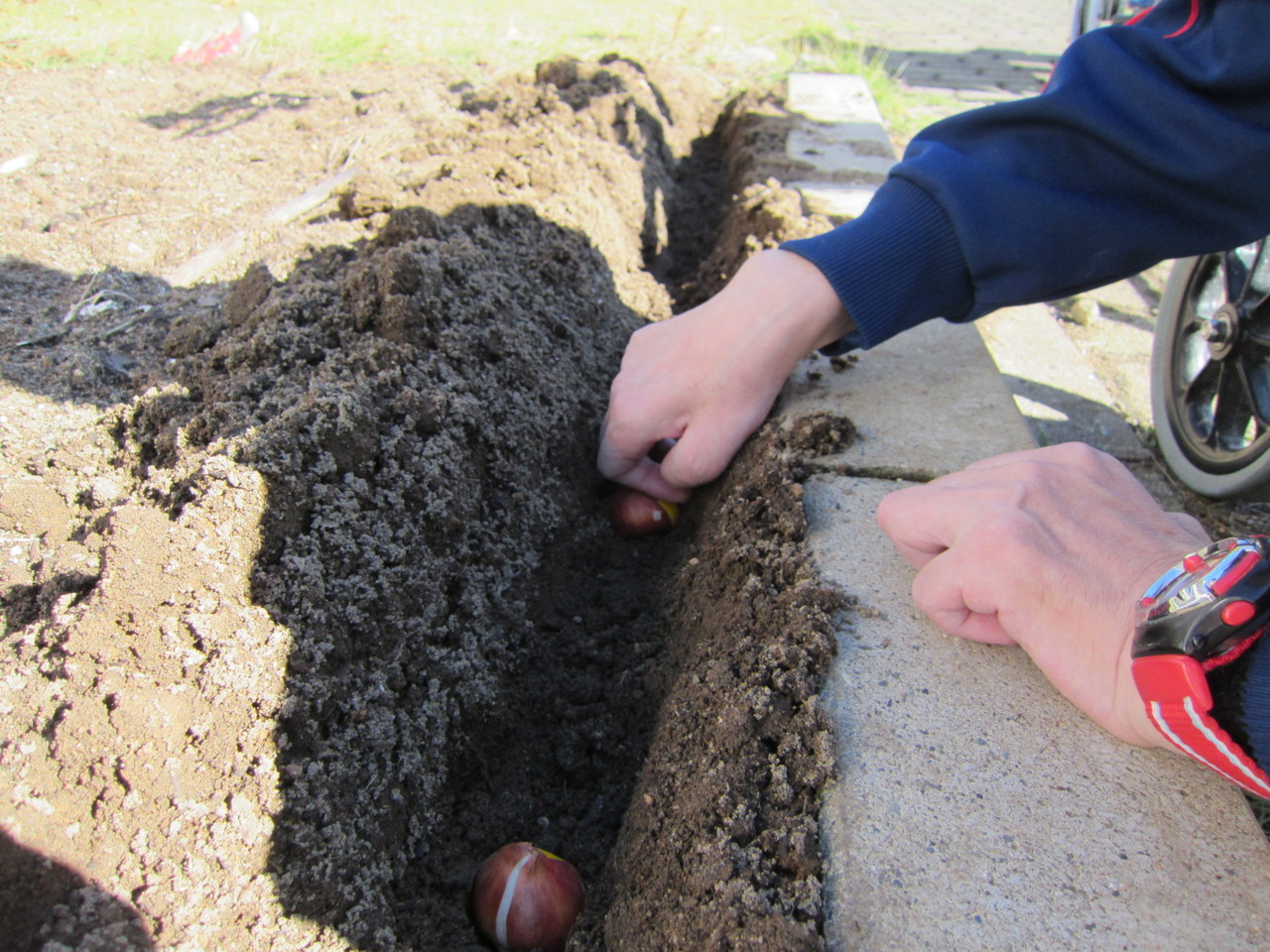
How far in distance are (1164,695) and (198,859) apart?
52.0 inches

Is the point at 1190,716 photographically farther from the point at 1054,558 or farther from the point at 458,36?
the point at 458,36

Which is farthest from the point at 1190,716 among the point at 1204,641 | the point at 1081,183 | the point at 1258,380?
the point at 1258,380

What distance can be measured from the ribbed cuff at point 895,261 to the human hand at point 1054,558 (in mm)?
493

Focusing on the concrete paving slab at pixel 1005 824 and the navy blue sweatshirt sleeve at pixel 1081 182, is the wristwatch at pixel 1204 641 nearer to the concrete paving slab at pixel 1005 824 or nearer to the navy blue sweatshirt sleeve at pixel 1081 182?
the concrete paving slab at pixel 1005 824

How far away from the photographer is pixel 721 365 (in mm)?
1860

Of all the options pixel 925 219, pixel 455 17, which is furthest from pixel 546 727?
pixel 455 17

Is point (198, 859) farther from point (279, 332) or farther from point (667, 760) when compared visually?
point (279, 332)

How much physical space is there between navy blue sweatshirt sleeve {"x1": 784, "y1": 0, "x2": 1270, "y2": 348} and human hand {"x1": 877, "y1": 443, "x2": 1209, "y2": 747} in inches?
19.1

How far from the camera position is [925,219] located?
1792 mm

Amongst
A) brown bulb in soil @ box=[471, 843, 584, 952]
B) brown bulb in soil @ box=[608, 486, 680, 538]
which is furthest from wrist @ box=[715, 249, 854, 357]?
brown bulb in soil @ box=[471, 843, 584, 952]

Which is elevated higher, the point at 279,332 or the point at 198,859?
the point at 279,332

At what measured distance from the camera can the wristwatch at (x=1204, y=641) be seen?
1.07 metres

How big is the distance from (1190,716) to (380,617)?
125cm

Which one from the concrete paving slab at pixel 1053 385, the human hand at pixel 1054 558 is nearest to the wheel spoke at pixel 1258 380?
the concrete paving slab at pixel 1053 385
